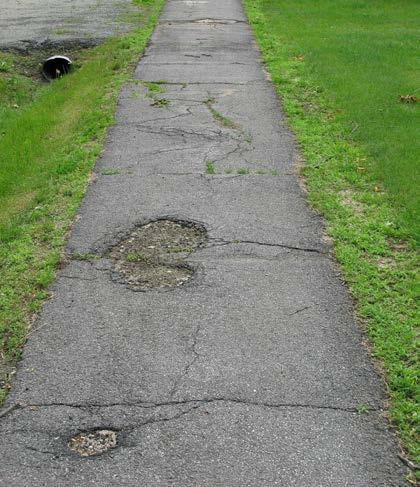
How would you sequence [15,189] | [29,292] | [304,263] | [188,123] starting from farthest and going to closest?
[188,123] < [15,189] < [304,263] < [29,292]

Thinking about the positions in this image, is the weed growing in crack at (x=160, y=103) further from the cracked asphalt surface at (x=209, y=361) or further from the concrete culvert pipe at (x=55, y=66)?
the concrete culvert pipe at (x=55, y=66)

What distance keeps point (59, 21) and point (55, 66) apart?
17.9ft

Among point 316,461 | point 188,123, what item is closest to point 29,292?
point 316,461

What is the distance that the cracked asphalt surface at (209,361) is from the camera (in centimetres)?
353

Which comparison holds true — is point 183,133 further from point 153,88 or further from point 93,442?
point 93,442

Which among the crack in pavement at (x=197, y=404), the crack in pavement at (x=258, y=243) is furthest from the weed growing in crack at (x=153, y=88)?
the crack in pavement at (x=197, y=404)

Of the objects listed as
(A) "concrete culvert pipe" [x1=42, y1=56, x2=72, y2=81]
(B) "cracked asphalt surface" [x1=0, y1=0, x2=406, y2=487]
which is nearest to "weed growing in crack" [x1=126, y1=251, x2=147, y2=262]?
(B) "cracked asphalt surface" [x1=0, y1=0, x2=406, y2=487]

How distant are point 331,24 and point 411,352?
14162mm

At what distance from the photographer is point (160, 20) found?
18781 mm

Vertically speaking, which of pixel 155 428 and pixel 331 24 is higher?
pixel 155 428

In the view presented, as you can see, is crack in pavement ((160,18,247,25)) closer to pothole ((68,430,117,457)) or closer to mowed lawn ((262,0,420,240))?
mowed lawn ((262,0,420,240))

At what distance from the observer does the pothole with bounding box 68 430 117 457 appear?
3.63 meters

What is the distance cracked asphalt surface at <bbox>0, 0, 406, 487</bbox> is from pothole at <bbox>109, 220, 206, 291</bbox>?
104mm

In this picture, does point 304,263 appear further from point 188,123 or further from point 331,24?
point 331,24
